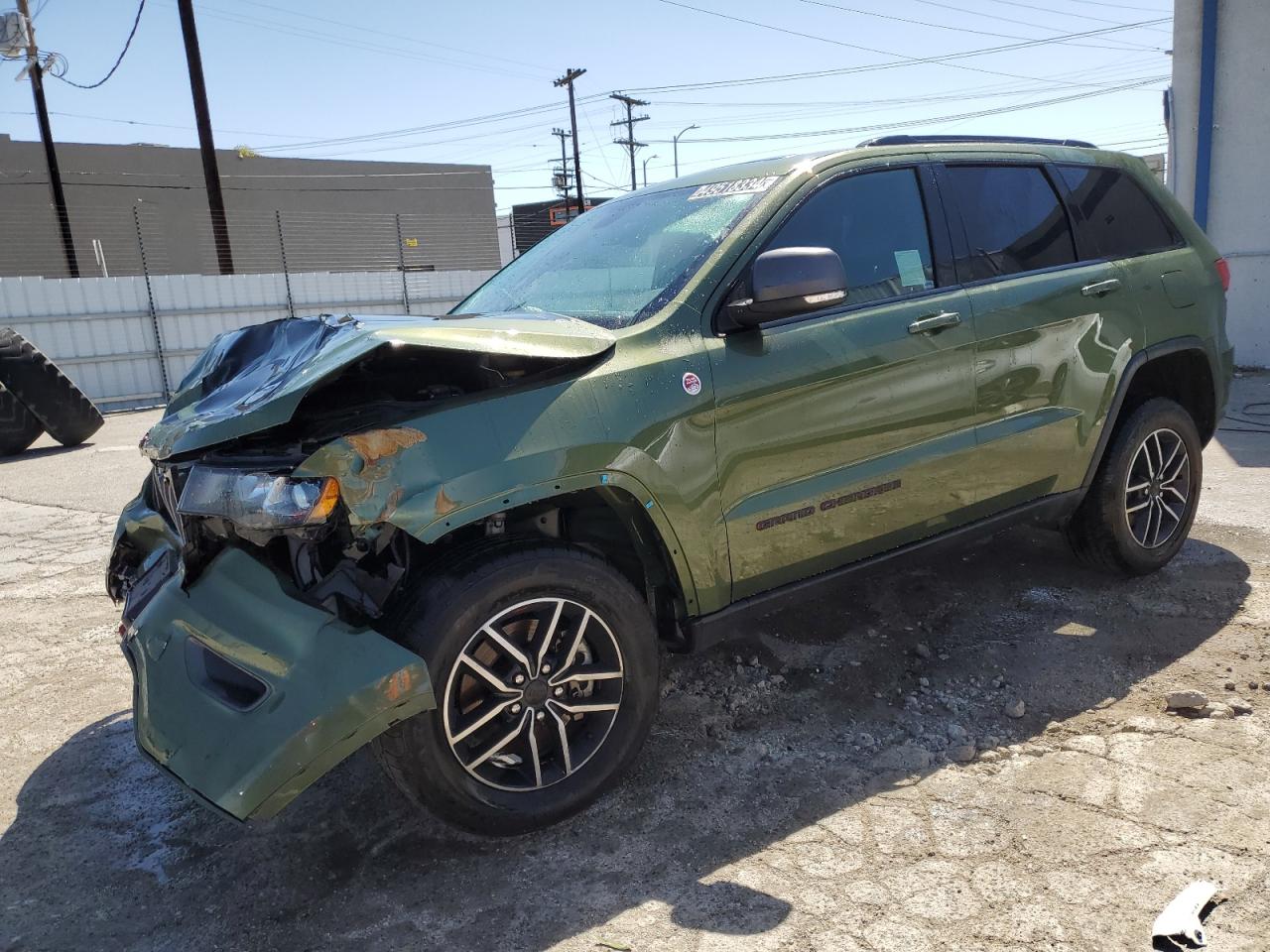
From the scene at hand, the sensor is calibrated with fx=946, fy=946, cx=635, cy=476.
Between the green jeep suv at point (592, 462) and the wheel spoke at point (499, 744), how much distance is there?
10 mm

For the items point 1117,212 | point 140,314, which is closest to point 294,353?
point 1117,212

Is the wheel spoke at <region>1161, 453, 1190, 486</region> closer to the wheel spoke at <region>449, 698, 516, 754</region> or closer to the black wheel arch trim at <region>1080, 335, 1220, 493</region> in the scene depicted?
the black wheel arch trim at <region>1080, 335, 1220, 493</region>

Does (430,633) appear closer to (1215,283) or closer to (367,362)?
(367,362)

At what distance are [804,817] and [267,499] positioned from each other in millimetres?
1699

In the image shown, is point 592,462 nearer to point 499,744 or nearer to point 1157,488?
point 499,744

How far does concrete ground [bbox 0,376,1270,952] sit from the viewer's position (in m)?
2.30

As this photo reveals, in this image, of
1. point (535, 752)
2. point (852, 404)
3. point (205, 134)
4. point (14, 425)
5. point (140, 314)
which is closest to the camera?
point (535, 752)

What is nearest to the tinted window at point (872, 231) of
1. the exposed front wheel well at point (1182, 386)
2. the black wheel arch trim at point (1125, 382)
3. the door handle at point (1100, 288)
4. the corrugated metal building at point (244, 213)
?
the door handle at point (1100, 288)

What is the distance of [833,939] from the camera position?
219cm

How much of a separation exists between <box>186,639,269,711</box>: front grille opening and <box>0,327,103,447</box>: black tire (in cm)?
939

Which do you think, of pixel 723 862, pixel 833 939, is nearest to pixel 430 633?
pixel 723 862

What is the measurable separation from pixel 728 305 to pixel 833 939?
5.75ft

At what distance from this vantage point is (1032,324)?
361 cm

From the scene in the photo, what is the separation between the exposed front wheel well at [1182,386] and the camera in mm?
4254
